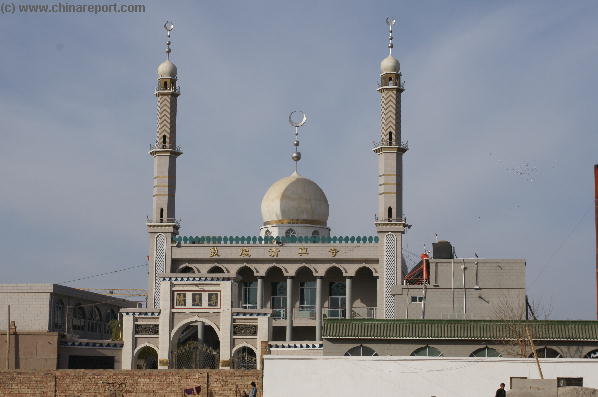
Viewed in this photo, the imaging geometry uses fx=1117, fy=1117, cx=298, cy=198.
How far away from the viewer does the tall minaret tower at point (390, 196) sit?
229 feet

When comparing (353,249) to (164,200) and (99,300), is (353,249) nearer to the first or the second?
(164,200)

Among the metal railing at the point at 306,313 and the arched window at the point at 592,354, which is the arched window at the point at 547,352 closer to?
the arched window at the point at 592,354

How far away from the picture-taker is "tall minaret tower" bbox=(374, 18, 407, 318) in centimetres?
6969

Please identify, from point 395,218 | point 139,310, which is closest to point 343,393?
point 139,310

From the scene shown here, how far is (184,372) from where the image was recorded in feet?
154

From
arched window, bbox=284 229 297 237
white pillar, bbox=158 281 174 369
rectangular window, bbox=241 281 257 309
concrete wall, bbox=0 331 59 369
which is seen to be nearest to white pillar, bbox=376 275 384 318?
arched window, bbox=284 229 297 237

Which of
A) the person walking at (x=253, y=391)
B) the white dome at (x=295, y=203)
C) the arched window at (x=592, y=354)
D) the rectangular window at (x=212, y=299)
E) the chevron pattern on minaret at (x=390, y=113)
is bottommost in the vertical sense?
the person walking at (x=253, y=391)

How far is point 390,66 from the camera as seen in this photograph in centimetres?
7206

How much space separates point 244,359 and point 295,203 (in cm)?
1708

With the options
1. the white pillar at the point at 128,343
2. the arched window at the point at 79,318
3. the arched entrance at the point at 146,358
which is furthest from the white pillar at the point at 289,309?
the arched window at the point at 79,318

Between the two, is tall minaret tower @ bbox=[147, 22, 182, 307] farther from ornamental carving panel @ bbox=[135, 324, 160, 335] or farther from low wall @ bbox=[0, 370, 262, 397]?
low wall @ bbox=[0, 370, 262, 397]

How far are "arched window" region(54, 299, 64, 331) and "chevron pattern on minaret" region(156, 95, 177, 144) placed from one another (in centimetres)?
1331

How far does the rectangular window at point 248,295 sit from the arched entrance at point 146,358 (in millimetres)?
10563

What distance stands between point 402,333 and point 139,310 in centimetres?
1723
